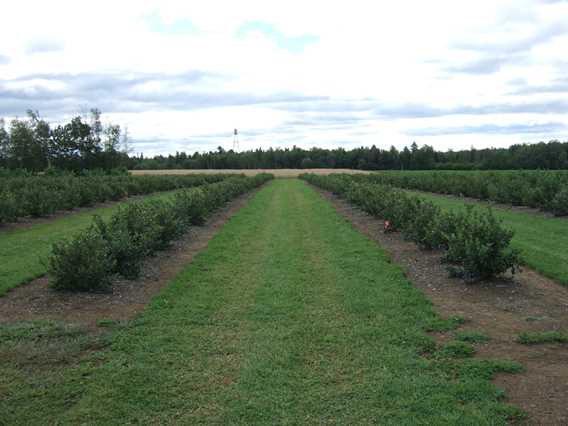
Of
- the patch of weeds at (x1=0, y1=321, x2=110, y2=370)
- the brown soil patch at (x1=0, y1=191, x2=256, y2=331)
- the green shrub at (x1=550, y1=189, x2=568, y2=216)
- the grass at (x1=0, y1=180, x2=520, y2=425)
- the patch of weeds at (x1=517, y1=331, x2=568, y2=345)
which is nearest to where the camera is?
the grass at (x1=0, y1=180, x2=520, y2=425)

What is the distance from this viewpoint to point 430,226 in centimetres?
1086

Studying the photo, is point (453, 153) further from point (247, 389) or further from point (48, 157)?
point (247, 389)

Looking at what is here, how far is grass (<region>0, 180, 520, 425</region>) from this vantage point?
14.8ft

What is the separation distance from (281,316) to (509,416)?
344 centimetres

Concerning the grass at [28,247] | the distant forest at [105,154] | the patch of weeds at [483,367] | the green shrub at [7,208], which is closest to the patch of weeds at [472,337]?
the patch of weeds at [483,367]

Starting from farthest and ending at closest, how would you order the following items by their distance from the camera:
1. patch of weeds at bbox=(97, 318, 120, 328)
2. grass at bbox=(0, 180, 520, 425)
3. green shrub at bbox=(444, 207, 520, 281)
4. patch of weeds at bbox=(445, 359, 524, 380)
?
green shrub at bbox=(444, 207, 520, 281)
patch of weeds at bbox=(97, 318, 120, 328)
patch of weeds at bbox=(445, 359, 524, 380)
grass at bbox=(0, 180, 520, 425)

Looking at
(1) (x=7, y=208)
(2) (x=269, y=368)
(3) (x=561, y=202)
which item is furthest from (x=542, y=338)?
(1) (x=7, y=208)

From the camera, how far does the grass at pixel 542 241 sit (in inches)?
392

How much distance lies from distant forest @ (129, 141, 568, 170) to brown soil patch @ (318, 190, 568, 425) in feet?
234

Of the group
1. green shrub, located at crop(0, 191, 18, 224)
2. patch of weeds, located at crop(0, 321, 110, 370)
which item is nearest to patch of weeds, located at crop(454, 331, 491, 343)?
patch of weeds, located at crop(0, 321, 110, 370)

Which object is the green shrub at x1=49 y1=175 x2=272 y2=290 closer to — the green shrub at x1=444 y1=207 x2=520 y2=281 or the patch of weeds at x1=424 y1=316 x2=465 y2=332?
the patch of weeds at x1=424 y1=316 x2=465 y2=332

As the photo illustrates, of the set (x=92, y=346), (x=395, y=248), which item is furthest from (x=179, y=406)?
(x=395, y=248)

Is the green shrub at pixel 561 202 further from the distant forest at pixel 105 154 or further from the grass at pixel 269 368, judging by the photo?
the distant forest at pixel 105 154

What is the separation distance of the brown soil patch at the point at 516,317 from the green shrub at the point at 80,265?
4.78 m
